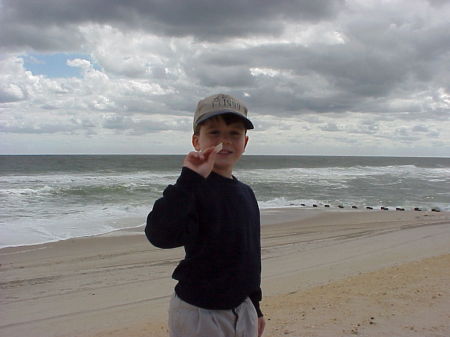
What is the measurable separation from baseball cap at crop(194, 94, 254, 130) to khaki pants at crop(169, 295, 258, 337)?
876 millimetres

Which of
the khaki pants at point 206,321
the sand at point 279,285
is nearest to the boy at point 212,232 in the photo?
the khaki pants at point 206,321

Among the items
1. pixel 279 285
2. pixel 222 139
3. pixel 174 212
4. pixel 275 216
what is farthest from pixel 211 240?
pixel 275 216

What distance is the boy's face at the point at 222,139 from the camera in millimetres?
2088

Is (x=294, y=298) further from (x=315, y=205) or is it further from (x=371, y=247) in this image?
(x=315, y=205)

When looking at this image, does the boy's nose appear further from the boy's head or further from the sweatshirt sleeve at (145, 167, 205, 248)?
the sweatshirt sleeve at (145, 167, 205, 248)

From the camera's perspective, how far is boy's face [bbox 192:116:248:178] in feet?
6.85

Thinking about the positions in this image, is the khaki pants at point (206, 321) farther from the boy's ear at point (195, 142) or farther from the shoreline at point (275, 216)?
the shoreline at point (275, 216)

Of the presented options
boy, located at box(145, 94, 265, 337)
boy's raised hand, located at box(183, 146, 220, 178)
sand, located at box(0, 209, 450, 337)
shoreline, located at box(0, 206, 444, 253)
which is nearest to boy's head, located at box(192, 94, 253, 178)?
boy, located at box(145, 94, 265, 337)

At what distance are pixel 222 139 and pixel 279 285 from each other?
5.93 m

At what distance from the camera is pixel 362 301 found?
17.5 feet

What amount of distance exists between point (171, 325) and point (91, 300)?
17.9 ft

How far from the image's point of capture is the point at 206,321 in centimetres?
193

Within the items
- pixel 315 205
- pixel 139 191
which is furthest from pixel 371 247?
pixel 139 191

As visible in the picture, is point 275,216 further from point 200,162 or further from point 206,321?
point 200,162
